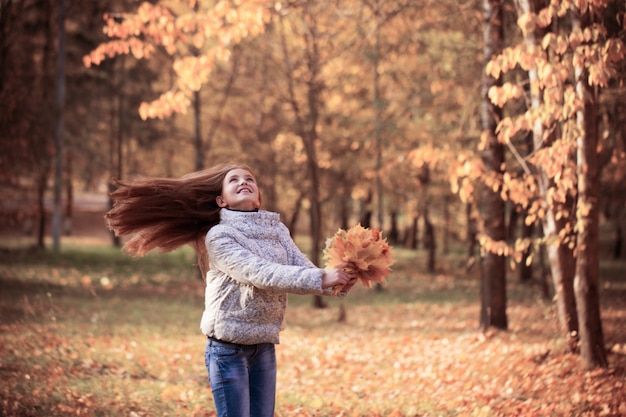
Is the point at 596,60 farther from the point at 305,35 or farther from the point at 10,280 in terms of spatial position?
the point at 10,280

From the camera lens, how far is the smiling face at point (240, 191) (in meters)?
3.95

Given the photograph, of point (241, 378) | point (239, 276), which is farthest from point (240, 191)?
point (241, 378)

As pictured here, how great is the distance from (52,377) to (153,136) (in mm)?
22449

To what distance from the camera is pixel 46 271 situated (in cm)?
2019

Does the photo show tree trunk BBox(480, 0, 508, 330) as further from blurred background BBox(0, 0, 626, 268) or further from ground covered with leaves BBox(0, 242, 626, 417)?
ground covered with leaves BBox(0, 242, 626, 417)

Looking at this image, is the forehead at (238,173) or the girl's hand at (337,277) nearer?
the girl's hand at (337,277)

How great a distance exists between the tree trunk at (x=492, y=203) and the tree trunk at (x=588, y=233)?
2951 millimetres

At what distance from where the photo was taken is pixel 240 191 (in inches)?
156

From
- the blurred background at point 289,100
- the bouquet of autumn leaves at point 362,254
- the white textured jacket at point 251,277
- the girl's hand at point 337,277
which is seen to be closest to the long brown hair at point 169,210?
the white textured jacket at point 251,277

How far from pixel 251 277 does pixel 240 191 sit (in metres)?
0.66

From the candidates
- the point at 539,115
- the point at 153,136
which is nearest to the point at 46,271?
the point at 153,136

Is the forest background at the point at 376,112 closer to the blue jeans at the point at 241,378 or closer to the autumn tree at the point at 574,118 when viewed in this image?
the autumn tree at the point at 574,118

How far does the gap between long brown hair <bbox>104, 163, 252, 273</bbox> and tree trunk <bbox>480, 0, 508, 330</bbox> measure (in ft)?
22.0

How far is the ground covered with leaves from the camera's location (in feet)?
21.1
